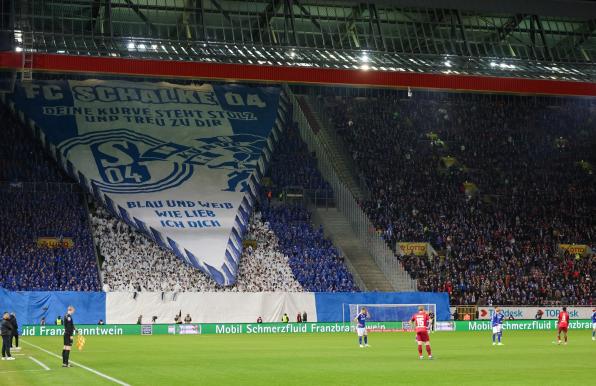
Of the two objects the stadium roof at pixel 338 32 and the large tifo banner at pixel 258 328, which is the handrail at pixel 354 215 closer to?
the large tifo banner at pixel 258 328

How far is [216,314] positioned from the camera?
63406 millimetres

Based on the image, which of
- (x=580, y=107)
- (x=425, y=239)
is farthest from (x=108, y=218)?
(x=580, y=107)

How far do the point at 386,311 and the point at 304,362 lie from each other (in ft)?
97.8

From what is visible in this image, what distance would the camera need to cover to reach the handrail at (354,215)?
70688 millimetres

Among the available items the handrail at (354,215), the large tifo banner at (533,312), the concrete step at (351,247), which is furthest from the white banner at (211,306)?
the large tifo banner at (533,312)

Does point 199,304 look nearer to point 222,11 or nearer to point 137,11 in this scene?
point 222,11

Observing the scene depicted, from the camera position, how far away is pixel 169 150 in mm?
75688

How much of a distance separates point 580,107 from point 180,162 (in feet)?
129

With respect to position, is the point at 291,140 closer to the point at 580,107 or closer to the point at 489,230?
the point at 489,230

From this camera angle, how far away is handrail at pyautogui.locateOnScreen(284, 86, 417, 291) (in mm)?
70688

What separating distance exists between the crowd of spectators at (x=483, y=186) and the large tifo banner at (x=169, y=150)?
30.1ft

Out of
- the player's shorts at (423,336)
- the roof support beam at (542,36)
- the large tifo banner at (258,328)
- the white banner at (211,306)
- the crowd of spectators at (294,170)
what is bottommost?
the player's shorts at (423,336)

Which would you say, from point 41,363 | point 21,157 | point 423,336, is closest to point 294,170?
point 21,157

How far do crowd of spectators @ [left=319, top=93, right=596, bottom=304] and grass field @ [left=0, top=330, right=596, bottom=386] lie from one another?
18729mm
